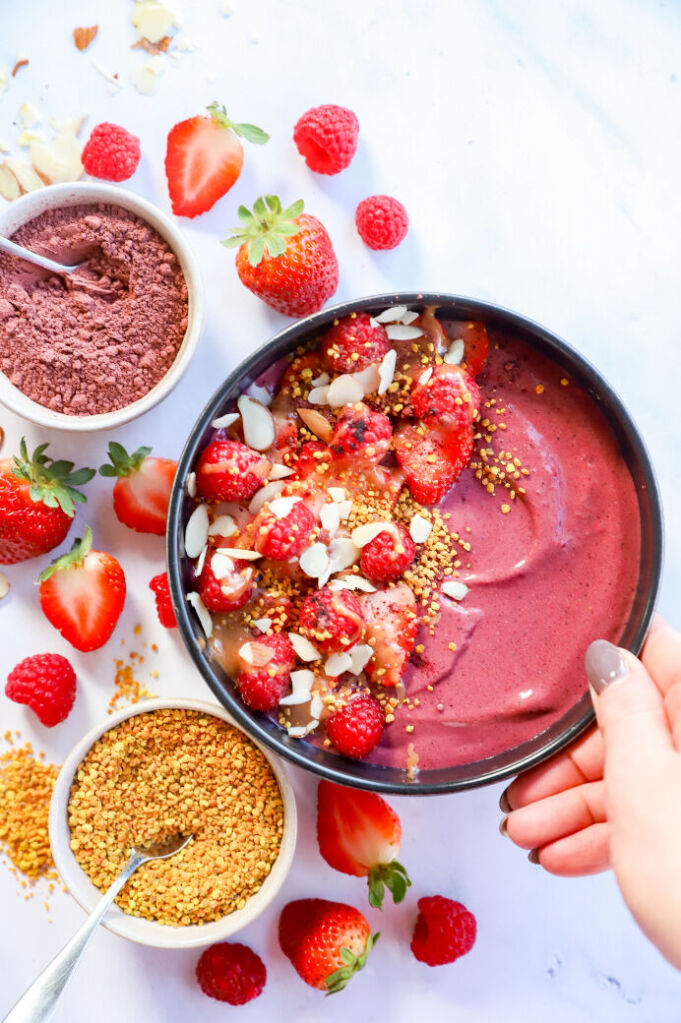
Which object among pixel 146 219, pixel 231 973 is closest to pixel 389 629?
pixel 231 973

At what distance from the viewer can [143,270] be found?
162 cm

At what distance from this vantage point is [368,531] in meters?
1.57

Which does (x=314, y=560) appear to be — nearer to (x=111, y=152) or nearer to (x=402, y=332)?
(x=402, y=332)

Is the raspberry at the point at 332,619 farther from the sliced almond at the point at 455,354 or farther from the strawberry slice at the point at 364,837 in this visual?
the sliced almond at the point at 455,354

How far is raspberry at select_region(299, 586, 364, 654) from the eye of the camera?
151cm

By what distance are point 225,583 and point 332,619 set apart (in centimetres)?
20

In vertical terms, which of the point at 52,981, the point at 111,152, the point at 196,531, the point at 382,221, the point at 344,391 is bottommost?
the point at 52,981

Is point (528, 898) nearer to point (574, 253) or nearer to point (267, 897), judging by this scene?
point (267, 897)

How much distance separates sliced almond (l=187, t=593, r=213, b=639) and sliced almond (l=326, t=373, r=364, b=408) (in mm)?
429

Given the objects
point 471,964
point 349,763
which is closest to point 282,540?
point 349,763

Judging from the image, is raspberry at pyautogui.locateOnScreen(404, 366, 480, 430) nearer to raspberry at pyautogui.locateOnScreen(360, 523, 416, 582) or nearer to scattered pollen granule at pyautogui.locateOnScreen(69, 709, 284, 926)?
raspberry at pyautogui.locateOnScreen(360, 523, 416, 582)

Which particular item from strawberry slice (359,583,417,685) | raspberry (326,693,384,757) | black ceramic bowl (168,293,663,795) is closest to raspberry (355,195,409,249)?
black ceramic bowl (168,293,663,795)

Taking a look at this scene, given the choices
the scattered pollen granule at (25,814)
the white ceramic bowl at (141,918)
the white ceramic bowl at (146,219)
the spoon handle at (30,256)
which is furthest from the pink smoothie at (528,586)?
the spoon handle at (30,256)

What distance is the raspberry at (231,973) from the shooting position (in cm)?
171
